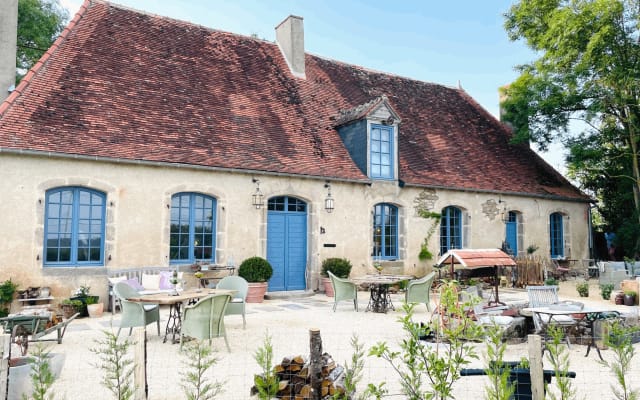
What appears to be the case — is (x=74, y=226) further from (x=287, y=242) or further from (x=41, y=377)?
(x=41, y=377)

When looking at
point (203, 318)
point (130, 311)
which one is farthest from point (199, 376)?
point (130, 311)

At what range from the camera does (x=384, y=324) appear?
8.14 metres

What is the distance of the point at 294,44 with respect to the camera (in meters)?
14.8

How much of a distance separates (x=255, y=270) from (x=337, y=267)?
2.14m

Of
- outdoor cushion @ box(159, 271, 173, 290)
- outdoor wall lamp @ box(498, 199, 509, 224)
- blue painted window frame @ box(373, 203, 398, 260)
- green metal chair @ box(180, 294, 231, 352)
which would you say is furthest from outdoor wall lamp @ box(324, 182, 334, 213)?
green metal chair @ box(180, 294, 231, 352)

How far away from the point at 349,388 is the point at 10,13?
11513 mm

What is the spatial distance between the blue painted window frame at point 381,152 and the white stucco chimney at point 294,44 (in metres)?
3.34

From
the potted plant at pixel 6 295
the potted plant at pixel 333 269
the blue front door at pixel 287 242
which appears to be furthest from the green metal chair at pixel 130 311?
the potted plant at pixel 333 269

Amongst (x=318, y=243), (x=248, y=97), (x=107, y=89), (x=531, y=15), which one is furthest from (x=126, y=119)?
(x=531, y=15)

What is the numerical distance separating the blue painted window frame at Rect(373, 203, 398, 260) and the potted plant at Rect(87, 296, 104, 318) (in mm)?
6799

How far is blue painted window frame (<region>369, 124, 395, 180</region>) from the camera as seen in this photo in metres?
13.0

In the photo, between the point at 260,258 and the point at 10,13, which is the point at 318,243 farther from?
the point at 10,13

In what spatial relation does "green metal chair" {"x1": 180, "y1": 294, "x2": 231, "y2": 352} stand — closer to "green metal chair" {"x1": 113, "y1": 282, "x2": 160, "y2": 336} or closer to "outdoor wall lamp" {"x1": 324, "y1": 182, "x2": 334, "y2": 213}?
"green metal chair" {"x1": 113, "y1": 282, "x2": 160, "y2": 336}

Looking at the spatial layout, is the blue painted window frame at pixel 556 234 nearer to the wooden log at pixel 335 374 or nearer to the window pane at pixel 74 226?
the window pane at pixel 74 226
